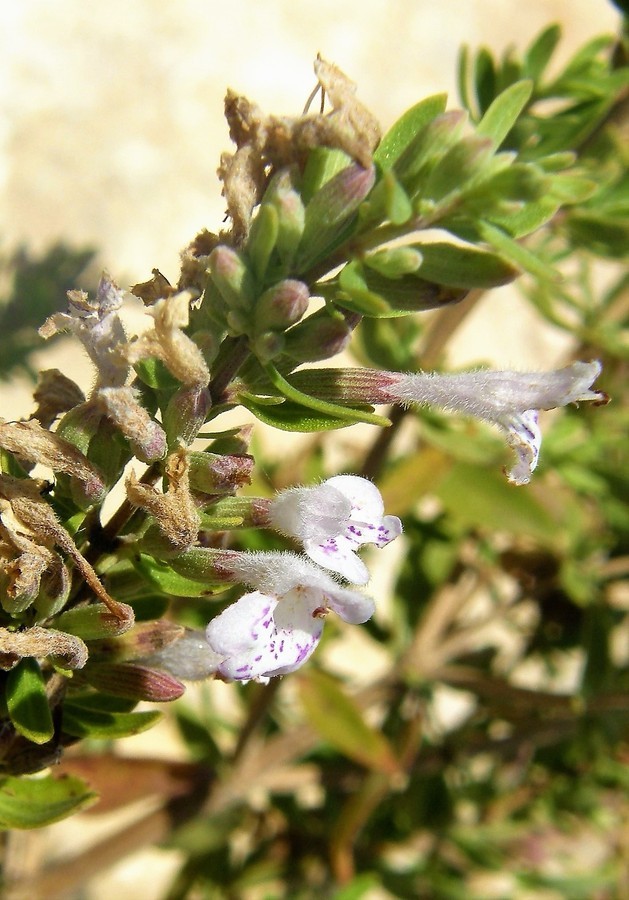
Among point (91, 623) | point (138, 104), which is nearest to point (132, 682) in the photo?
point (91, 623)

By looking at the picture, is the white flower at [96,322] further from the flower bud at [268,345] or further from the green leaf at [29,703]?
the green leaf at [29,703]

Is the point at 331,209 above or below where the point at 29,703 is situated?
above

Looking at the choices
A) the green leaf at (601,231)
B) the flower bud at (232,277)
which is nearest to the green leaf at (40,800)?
the flower bud at (232,277)

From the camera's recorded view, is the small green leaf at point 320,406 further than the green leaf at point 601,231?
No

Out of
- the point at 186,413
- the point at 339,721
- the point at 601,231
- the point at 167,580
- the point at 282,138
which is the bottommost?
the point at 339,721

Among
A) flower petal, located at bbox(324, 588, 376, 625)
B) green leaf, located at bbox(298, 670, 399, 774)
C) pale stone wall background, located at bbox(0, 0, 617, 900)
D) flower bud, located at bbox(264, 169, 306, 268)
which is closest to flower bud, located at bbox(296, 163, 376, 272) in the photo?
flower bud, located at bbox(264, 169, 306, 268)

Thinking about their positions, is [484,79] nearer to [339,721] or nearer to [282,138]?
[282,138]
